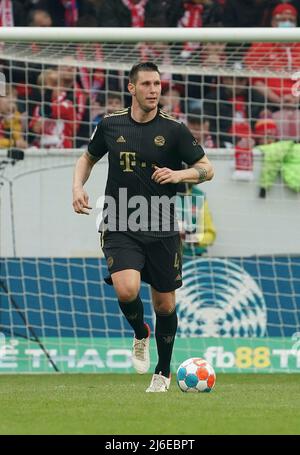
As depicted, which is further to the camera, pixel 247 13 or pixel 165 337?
pixel 247 13

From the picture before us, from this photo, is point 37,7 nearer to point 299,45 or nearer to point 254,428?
point 299,45

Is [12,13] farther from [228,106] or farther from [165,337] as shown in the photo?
[165,337]

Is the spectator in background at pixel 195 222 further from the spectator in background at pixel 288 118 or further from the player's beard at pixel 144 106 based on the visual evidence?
the player's beard at pixel 144 106

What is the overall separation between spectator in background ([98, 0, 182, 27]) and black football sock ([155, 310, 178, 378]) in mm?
7901

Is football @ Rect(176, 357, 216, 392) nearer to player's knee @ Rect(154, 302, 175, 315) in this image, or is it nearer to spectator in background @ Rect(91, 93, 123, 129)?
player's knee @ Rect(154, 302, 175, 315)

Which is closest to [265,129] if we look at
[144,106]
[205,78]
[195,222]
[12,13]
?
[205,78]

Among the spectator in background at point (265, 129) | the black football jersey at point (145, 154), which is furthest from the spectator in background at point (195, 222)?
the black football jersey at point (145, 154)

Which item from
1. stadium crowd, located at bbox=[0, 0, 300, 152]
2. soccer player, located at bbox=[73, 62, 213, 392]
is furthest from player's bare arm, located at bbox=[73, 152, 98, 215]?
stadium crowd, located at bbox=[0, 0, 300, 152]

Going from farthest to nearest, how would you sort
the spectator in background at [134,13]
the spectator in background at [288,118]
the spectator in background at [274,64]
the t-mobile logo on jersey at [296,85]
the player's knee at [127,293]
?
1. the spectator in background at [134,13]
2. the spectator in background at [288,118]
3. the t-mobile logo on jersey at [296,85]
4. the spectator in background at [274,64]
5. the player's knee at [127,293]

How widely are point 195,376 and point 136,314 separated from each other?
641 millimetres

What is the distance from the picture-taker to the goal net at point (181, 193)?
40.2 feet

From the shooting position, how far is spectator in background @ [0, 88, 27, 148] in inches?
535

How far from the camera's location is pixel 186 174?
8547 mm

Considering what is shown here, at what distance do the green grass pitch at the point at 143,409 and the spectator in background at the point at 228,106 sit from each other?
4343 mm
